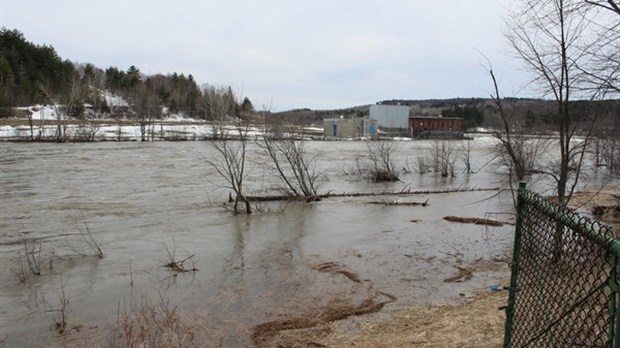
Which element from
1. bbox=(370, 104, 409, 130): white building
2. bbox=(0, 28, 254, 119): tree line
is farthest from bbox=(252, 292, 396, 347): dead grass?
bbox=(370, 104, 409, 130): white building

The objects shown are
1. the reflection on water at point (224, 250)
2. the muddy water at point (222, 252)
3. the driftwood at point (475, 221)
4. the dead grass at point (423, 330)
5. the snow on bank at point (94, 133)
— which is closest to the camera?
the dead grass at point (423, 330)

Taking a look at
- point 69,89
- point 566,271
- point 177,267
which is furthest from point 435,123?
point 566,271

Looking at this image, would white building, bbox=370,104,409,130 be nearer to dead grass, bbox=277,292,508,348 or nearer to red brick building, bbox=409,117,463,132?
red brick building, bbox=409,117,463,132

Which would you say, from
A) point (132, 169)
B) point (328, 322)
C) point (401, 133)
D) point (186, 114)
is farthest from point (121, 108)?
point (328, 322)

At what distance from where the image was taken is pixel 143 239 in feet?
47.2

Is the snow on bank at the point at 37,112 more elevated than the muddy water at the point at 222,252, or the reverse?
the snow on bank at the point at 37,112

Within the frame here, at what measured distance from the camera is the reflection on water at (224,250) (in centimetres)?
909

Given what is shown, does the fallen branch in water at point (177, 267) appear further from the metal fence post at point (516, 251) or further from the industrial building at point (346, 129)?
the industrial building at point (346, 129)

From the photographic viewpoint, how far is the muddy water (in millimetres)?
8961

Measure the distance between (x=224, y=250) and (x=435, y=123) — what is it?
414ft

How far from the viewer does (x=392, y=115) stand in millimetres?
131375

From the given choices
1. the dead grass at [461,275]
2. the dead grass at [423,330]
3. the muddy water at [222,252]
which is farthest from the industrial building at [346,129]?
the dead grass at [423,330]

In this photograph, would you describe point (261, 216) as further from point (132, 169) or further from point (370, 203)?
point (132, 169)

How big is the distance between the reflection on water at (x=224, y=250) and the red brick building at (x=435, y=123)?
107133 millimetres
